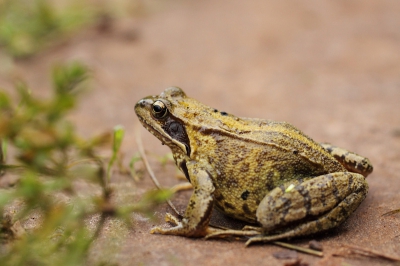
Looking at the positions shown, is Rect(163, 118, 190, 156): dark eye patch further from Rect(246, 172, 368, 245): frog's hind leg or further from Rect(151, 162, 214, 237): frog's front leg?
Rect(246, 172, 368, 245): frog's hind leg

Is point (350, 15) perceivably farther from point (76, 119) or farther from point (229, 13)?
point (76, 119)

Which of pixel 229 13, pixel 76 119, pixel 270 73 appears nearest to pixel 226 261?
pixel 76 119

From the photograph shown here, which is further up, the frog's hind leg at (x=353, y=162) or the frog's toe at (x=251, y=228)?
the frog's hind leg at (x=353, y=162)

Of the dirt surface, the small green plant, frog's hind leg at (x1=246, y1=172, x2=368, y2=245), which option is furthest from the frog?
the small green plant

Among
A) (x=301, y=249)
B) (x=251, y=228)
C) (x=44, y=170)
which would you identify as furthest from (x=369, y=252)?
(x=44, y=170)

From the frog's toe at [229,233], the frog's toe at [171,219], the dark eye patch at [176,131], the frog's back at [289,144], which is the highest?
the frog's back at [289,144]

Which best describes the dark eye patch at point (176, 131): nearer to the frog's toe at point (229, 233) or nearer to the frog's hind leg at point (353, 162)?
the frog's toe at point (229, 233)

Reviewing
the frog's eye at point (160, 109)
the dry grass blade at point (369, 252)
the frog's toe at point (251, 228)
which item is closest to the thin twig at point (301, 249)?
the frog's toe at point (251, 228)
